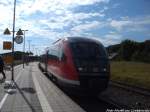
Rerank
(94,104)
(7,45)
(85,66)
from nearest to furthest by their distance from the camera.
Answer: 1. (94,104)
2. (85,66)
3. (7,45)

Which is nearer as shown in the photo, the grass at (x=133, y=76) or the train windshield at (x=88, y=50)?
the train windshield at (x=88, y=50)

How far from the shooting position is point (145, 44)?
5305 inches

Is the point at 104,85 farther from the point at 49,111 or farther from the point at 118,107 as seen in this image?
the point at 49,111

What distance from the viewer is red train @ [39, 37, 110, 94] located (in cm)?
1680

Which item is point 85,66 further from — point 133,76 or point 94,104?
point 133,76

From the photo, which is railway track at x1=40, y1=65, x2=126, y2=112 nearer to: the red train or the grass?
the red train

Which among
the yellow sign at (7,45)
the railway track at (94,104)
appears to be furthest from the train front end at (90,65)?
the yellow sign at (7,45)

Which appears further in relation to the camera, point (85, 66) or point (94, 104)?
point (85, 66)

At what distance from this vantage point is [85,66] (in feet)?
56.2

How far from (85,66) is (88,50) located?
1.15 metres

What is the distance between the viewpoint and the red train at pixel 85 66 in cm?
A: 1680

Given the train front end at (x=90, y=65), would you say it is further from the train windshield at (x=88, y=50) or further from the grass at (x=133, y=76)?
the grass at (x=133, y=76)

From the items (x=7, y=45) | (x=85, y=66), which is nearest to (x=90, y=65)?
(x=85, y=66)

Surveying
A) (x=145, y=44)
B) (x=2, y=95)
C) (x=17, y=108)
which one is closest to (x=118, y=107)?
(x=17, y=108)
